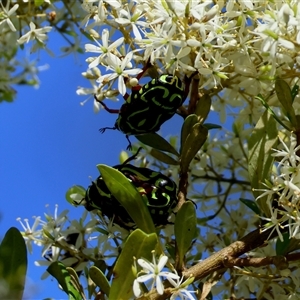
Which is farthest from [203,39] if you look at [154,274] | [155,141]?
A: [154,274]

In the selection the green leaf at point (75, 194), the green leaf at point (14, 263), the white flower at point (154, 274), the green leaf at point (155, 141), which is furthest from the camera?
the green leaf at point (75, 194)

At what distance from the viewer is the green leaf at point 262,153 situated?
2.99 feet

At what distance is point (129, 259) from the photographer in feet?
2.64

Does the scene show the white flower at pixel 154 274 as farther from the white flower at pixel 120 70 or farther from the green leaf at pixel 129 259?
the white flower at pixel 120 70

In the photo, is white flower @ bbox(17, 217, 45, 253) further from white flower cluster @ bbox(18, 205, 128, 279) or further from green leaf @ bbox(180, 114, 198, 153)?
green leaf @ bbox(180, 114, 198, 153)

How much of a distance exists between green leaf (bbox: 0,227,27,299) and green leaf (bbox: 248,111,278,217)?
0.38 m

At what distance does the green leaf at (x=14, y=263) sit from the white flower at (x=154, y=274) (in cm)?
21

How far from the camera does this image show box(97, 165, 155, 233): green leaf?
2.79 ft

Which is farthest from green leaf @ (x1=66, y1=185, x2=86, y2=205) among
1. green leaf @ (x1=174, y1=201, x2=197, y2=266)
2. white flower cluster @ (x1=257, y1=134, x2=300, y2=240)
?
white flower cluster @ (x1=257, y1=134, x2=300, y2=240)

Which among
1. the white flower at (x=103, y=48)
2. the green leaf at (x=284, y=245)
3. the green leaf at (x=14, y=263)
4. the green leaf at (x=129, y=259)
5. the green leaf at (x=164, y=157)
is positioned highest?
the white flower at (x=103, y=48)

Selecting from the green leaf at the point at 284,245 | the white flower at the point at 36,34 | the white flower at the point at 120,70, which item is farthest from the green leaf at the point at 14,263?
the white flower at the point at 36,34

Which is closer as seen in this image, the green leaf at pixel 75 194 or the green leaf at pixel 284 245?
the green leaf at pixel 284 245

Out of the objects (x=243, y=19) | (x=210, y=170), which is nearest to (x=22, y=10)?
(x=210, y=170)

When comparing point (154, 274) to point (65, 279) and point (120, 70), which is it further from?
point (120, 70)
